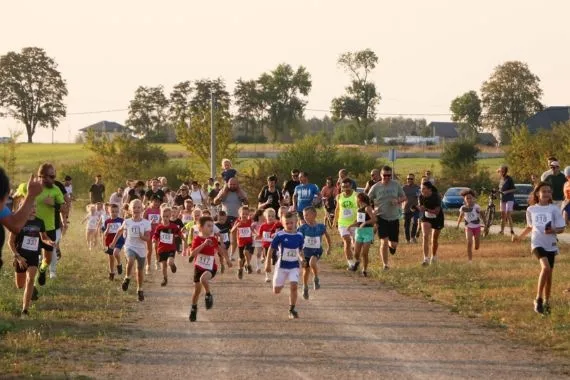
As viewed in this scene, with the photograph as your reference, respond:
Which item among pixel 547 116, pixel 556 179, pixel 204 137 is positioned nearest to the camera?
pixel 556 179

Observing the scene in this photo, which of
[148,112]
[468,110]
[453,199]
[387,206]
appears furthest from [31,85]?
[387,206]

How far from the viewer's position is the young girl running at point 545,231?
568 inches

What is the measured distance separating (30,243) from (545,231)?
270 inches

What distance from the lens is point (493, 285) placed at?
1789 cm

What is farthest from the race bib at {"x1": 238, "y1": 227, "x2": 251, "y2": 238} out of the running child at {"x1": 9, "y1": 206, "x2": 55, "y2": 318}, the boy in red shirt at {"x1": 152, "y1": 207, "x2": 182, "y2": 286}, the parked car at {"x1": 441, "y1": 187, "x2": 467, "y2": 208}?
the parked car at {"x1": 441, "y1": 187, "x2": 467, "y2": 208}

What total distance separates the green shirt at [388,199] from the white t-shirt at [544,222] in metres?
6.35

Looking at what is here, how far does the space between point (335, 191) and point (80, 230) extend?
1453cm

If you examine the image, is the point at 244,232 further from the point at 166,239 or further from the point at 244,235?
the point at 166,239

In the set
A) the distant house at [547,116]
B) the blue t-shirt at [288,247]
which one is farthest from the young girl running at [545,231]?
the distant house at [547,116]

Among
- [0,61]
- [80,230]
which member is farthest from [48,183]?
[0,61]

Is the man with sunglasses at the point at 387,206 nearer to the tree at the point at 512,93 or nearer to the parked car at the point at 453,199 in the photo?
the parked car at the point at 453,199

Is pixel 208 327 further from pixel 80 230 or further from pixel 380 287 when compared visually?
pixel 80 230

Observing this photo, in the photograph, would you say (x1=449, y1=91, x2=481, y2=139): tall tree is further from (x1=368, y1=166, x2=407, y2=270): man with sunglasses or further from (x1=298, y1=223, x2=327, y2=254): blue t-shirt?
(x1=298, y1=223, x2=327, y2=254): blue t-shirt

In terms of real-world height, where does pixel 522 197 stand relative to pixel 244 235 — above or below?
below
